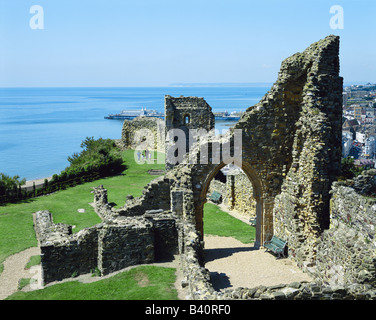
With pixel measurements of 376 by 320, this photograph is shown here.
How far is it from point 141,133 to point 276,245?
34069mm

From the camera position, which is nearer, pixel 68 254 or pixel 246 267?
pixel 68 254

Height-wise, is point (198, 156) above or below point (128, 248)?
above

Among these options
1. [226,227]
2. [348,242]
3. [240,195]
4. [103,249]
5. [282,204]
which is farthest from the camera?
[240,195]

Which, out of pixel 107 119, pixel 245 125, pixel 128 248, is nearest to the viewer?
pixel 128 248

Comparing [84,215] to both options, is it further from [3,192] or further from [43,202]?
[3,192]

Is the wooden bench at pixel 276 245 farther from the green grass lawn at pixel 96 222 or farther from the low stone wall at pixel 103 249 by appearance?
the low stone wall at pixel 103 249

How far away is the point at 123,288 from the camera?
11.1 m

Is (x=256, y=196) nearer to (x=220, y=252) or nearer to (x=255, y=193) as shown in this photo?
(x=255, y=193)

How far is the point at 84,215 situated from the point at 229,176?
871 cm

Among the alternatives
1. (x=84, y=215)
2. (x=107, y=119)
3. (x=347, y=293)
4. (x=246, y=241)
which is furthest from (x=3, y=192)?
(x=107, y=119)

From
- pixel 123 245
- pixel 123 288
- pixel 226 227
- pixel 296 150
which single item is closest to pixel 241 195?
pixel 226 227

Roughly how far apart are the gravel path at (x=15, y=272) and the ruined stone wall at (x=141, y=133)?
3142 centimetres
